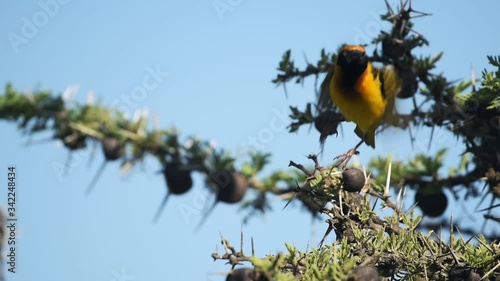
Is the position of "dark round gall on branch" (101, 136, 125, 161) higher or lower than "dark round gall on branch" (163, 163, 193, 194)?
higher

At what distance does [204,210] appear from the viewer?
3.91 m

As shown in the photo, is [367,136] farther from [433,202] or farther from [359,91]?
[433,202]

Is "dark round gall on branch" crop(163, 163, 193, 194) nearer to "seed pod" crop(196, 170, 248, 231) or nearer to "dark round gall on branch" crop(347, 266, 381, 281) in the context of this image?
"seed pod" crop(196, 170, 248, 231)

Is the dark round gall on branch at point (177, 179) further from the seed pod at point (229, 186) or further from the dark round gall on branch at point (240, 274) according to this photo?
the dark round gall on branch at point (240, 274)

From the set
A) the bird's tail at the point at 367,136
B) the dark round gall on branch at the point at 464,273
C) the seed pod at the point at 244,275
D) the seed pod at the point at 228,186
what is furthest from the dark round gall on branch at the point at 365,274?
the bird's tail at the point at 367,136

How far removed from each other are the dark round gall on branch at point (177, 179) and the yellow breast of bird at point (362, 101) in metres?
1.01

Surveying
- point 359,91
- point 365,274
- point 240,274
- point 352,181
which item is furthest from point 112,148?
point 365,274

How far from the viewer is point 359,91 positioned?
4141 millimetres

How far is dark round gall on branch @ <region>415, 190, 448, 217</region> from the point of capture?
12.9 feet

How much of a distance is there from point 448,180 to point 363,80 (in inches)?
31.7

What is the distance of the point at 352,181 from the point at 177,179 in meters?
1.68

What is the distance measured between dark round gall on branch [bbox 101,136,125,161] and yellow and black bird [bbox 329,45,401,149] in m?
1.32

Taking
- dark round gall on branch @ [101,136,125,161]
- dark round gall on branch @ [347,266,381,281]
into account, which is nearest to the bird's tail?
dark round gall on branch @ [101,136,125,161]

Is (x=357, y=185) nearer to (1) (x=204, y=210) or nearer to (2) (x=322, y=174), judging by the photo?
(2) (x=322, y=174)
